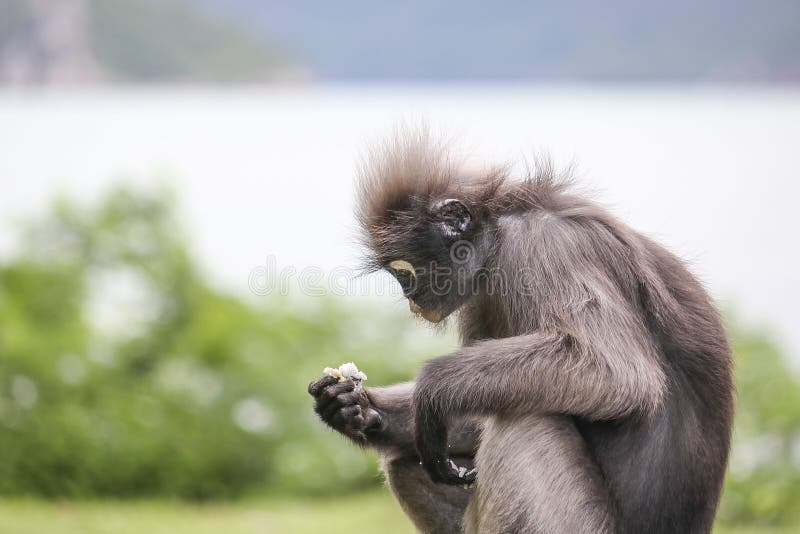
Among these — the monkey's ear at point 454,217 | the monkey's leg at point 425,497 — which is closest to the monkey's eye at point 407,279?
the monkey's ear at point 454,217

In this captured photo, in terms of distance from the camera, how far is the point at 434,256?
428 cm

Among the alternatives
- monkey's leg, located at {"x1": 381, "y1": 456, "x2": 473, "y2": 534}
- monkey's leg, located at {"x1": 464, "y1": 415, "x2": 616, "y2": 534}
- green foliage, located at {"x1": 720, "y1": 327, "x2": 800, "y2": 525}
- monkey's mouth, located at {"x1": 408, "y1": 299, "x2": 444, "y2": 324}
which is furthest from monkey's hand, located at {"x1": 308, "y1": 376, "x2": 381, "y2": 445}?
green foliage, located at {"x1": 720, "y1": 327, "x2": 800, "y2": 525}

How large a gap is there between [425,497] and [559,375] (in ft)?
3.54

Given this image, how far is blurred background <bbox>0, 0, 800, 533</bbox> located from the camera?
8391mm

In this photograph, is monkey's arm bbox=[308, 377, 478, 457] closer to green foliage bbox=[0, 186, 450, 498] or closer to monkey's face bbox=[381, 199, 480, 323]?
monkey's face bbox=[381, 199, 480, 323]

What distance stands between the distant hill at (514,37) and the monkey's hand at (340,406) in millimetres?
9770

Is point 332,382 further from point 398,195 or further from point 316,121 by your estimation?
point 316,121

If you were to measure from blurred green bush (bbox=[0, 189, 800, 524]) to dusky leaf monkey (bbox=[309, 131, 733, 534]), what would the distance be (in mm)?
4510

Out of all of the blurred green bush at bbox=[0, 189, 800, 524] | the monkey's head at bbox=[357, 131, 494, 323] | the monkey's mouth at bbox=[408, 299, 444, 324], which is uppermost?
the monkey's head at bbox=[357, 131, 494, 323]

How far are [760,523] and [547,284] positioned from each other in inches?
215

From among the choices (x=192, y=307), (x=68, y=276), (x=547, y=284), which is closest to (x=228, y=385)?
(x=192, y=307)

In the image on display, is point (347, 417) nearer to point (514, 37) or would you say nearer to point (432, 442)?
point (432, 442)

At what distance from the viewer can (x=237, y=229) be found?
1246 centimetres

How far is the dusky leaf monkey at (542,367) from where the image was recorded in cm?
367
